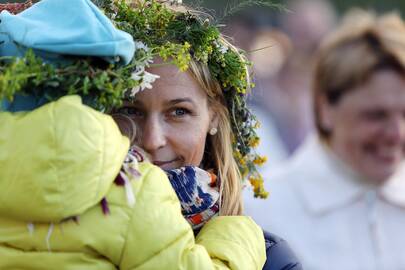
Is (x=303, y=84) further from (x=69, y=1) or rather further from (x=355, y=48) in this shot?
(x=69, y=1)

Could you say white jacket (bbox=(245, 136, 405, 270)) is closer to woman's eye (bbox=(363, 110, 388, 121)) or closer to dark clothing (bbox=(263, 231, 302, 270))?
woman's eye (bbox=(363, 110, 388, 121))

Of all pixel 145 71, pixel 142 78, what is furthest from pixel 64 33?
pixel 145 71

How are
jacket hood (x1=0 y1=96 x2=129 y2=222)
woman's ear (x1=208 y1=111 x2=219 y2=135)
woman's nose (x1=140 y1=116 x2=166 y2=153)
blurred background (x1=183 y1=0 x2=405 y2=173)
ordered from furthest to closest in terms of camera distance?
blurred background (x1=183 y1=0 x2=405 y2=173) < woman's ear (x1=208 y1=111 x2=219 y2=135) < woman's nose (x1=140 y1=116 x2=166 y2=153) < jacket hood (x1=0 y1=96 x2=129 y2=222)

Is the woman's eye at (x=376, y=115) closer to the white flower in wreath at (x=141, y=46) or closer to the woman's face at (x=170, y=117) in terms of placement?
the woman's face at (x=170, y=117)

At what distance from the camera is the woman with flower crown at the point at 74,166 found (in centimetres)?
284

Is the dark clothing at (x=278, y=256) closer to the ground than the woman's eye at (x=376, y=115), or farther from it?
farther from it

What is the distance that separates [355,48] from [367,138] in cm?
47

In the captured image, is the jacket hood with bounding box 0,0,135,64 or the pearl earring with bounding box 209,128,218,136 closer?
the jacket hood with bounding box 0,0,135,64

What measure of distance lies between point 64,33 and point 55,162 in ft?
1.41

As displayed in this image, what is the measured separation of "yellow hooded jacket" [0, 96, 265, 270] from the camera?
2.83m

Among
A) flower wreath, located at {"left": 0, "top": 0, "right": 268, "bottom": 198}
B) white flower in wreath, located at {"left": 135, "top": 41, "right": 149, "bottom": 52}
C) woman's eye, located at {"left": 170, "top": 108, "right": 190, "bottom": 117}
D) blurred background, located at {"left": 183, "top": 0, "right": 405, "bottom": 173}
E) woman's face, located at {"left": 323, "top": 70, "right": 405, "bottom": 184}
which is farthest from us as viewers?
blurred background, located at {"left": 183, "top": 0, "right": 405, "bottom": 173}

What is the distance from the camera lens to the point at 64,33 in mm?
3059

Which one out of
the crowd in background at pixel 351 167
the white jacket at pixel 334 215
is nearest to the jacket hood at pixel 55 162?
the crowd in background at pixel 351 167

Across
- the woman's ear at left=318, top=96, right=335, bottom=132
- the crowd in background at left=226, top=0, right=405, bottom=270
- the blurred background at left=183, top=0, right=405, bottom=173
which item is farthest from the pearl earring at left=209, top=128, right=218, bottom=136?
the blurred background at left=183, top=0, right=405, bottom=173
